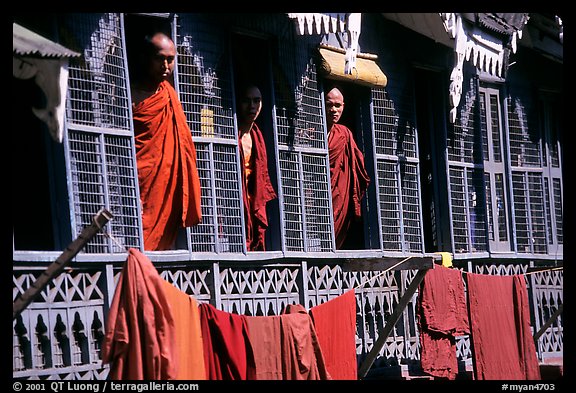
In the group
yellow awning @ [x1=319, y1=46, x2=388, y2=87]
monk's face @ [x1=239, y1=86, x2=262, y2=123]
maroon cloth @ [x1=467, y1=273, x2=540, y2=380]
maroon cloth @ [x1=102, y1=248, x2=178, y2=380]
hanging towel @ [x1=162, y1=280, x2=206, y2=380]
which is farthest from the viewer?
maroon cloth @ [x1=467, y1=273, x2=540, y2=380]

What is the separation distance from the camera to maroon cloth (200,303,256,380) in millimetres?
12547

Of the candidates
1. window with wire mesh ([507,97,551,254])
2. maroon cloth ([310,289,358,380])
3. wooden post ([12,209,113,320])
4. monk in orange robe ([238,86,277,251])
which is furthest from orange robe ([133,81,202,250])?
window with wire mesh ([507,97,551,254])

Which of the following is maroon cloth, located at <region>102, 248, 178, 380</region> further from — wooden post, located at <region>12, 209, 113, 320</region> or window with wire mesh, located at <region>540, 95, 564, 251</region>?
window with wire mesh, located at <region>540, 95, 564, 251</region>

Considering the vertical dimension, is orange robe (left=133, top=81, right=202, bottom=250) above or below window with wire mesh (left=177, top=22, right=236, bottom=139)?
below

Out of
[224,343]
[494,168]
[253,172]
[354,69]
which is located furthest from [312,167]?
[494,168]

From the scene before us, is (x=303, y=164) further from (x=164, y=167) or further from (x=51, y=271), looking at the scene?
(x=51, y=271)

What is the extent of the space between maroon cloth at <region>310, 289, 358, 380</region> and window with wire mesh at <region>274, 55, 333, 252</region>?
0.70 m

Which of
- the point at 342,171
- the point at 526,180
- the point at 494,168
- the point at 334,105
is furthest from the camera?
the point at 526,180

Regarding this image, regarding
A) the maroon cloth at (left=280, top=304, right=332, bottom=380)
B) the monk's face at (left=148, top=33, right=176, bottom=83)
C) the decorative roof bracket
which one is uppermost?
the decorative roof bracket

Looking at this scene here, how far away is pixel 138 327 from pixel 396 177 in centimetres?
573

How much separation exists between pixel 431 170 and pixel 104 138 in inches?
242

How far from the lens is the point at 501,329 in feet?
56.0

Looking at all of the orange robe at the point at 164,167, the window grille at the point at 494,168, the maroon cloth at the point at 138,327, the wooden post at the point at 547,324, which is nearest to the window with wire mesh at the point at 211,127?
the orange robe at the point at 164,167

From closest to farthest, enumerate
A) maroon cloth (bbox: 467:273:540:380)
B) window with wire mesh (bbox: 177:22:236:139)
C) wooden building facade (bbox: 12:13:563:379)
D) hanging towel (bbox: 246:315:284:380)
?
wooden building facade (bbox: 12:13:563:379) < hanging towel (bbox: 246:315:284:380) < window with wire mesh (bbox: 177:22:236:139) < maroon cloth (bbox: 467:273:540:380)
